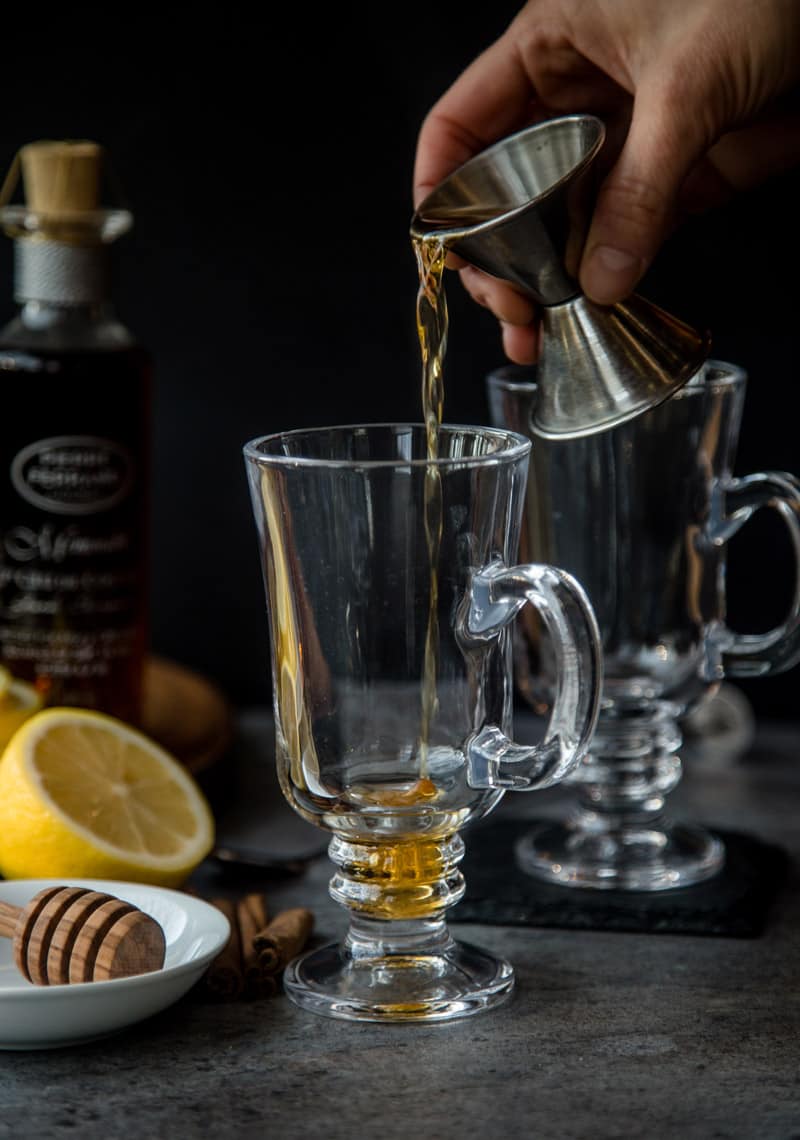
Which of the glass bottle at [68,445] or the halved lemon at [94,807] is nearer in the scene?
the halved lemon at [94,807]

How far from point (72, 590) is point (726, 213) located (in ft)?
2.05

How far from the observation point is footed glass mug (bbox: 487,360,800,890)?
1.02 metres

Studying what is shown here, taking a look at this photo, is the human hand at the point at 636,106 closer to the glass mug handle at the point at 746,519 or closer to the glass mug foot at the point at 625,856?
the glass mug handle at the point at 746,519

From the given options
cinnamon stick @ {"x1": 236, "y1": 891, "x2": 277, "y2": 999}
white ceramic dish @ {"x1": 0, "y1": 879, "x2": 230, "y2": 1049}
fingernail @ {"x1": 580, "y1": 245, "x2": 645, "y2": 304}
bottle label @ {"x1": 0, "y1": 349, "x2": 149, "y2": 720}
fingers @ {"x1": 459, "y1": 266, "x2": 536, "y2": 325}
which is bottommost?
cinnamon stick @ {"x1": 236, "y1": 891, "x2": 277, "y2": 999}

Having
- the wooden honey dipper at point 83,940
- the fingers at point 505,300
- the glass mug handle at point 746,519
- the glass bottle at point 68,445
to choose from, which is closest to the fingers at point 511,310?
the fingers at point 505,300

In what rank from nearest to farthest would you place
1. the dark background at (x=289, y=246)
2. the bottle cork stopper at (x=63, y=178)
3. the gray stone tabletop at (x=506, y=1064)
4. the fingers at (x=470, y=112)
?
1. the gray stone tabletop at (x=506, y=1064)
2. the fingers at (x=470, y=112)
3. the bottle cork stopper at (x=63, y=178)
4. the dark background at (x=289, y=246)

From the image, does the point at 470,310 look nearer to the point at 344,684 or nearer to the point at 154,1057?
the point at 344,684

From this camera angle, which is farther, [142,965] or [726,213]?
[726,213]

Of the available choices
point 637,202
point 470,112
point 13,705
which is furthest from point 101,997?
point 470,112

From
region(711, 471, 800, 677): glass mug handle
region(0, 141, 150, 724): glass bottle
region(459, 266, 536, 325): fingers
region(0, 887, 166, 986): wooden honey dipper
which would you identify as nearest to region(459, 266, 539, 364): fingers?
region(459, 266, 536, 325): fingers

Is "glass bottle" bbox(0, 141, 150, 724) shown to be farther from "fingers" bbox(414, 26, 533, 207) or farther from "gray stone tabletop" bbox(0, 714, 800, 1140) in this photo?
"gray stone tabletop" bbox(0, 714, 800, 1140)

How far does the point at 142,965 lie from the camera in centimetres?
80

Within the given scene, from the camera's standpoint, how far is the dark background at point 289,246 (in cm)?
138

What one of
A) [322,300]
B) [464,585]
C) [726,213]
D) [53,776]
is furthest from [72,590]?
[726,213]
